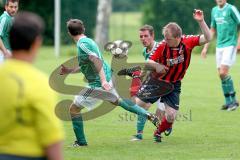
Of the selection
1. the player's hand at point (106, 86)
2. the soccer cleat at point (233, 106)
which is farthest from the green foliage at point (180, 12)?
the player's hand at point (106, 86)

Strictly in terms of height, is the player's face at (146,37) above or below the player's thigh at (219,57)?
above

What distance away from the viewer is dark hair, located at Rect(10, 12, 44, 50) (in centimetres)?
474

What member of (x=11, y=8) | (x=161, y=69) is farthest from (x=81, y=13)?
(x=161, y=69)

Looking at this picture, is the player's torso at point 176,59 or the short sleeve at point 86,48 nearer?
the short sleeve at point 86,48

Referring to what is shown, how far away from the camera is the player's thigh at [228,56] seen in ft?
48.3

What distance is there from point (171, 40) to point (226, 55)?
4.71 metres

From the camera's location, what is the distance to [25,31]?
15.6ft

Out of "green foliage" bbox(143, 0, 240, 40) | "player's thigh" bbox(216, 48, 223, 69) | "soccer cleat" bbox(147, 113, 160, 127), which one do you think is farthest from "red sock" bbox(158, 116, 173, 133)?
"green foliage" bbox(143, 0, 240, 40)

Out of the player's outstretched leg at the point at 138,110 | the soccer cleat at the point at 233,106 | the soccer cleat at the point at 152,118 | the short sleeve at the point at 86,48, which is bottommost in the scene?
the soccer cleat at the point at 233,106

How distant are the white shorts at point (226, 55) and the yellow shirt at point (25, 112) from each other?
10.3 m

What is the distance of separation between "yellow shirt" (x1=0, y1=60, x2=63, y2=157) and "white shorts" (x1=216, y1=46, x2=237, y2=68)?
404 inches

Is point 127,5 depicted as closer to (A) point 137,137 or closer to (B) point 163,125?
(A) point 137,137

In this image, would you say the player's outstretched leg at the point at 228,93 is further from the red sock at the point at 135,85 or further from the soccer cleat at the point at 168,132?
the soccer cleat at the point at 168,132

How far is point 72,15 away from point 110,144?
3239 centimetres
